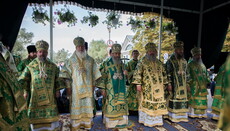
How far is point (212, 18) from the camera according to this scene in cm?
629

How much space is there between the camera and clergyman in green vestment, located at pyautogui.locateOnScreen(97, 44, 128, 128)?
3531 millimetres

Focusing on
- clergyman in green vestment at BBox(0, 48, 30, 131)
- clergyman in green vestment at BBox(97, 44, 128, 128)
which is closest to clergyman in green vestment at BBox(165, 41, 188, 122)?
clergyman in green vestment at BBox(97, 44, 128, 128)

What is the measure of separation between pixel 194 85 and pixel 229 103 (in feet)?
13.8

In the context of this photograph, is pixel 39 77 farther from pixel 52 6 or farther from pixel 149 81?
pixel 52 6

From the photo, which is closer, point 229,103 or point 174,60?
point 229,103

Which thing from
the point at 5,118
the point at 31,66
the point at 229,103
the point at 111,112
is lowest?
the point at 111,112

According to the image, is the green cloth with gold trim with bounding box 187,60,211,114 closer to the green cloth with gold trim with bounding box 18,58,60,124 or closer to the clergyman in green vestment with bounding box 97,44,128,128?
the clergyman in green vestment with bounding box 97,44,128,128

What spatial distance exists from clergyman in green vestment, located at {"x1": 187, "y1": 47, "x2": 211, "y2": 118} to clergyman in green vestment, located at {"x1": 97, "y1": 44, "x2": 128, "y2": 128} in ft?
6.99

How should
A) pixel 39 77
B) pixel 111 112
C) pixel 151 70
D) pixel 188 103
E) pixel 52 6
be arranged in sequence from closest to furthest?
pixel 39 77 → pixel 111 112 → pixel 151 70 → pixel 188 103 → pixel 52 6

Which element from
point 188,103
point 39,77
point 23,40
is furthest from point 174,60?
point 23,40

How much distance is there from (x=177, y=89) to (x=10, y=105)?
12.5 feet

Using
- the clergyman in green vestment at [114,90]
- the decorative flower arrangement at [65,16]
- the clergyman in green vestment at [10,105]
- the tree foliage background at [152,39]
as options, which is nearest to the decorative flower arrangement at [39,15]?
the decorative flower arrangement at [65,16]

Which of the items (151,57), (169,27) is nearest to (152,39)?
(169,27)

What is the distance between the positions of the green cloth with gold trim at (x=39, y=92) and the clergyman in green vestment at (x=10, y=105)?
1.49 metres
